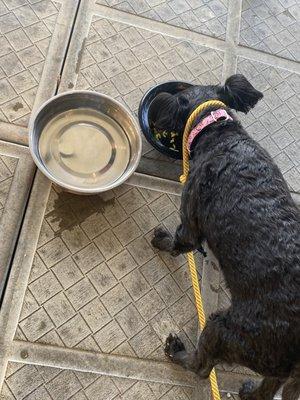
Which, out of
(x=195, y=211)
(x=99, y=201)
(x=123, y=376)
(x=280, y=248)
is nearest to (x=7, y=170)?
(x=99, y=201)

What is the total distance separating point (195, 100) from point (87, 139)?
26.0 inches

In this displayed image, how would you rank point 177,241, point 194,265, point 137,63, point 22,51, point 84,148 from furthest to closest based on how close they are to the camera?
point 137,63, point 22,51, point 84,148, point 194,265, point 177,241

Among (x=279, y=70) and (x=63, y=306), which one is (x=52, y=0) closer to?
(x=279, y=70)

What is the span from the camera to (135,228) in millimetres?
2664

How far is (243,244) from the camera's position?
1.92 metres

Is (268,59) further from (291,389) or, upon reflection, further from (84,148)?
(291,389)

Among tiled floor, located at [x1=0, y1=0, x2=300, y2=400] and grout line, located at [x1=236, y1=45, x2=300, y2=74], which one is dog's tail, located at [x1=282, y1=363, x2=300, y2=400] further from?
grout line, located at [x1=236, y1=45, x2=300, y2=74]

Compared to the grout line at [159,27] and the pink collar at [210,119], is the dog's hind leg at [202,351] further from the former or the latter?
the grout line at [159,27]

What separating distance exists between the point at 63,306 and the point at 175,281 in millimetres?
621

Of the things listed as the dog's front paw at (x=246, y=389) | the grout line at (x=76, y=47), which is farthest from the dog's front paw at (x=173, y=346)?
the grout line at (x=76, y=47)

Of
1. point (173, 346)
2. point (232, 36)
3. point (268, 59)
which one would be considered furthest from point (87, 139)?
point (268, 59)

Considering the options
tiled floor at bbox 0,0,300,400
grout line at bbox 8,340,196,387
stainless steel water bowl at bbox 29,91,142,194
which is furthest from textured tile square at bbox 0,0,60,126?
grout line at bbox 8,340,196,387

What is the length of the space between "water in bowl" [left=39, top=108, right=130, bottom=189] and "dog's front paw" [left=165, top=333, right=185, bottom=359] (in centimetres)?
90

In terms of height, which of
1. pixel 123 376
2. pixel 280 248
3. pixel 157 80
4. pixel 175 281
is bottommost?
pixel 123 376
